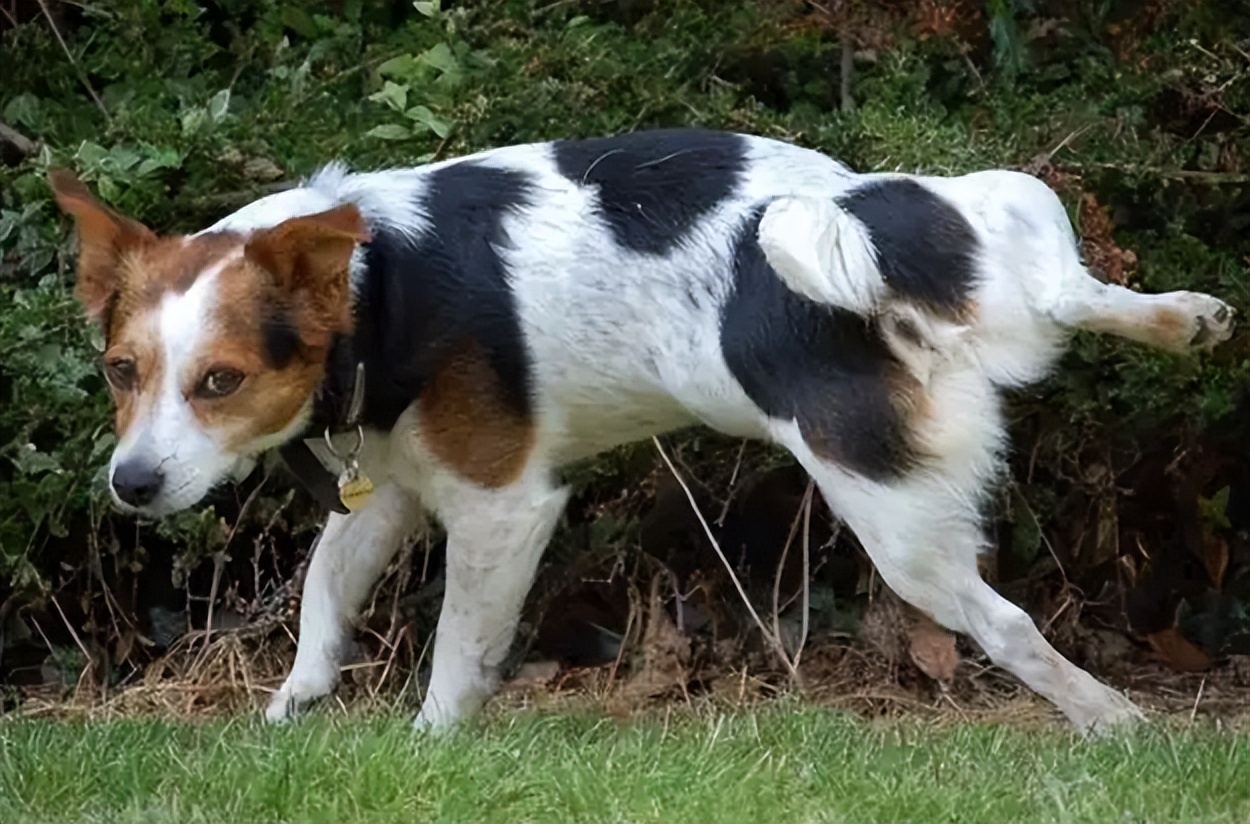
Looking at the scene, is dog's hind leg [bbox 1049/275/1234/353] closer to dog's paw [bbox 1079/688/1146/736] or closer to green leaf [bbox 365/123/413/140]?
dog's paw [bbox 1079/688/1146/736]

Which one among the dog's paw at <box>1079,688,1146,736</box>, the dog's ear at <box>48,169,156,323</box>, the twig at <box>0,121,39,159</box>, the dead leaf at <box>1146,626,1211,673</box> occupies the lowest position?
the dead leaf at <box>1146,626,1211,673</box>

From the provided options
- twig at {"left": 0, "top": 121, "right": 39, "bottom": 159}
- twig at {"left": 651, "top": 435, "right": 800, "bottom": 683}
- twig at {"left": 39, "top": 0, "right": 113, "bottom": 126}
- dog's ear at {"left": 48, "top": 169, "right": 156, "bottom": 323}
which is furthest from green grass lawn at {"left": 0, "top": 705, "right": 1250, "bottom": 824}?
twig at {"left": 39, "top": 0, "right": 113, "bottom": 126}

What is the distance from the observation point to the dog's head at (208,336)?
4.22 metres

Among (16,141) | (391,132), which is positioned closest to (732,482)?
(391,132)

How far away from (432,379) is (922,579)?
3.83ft

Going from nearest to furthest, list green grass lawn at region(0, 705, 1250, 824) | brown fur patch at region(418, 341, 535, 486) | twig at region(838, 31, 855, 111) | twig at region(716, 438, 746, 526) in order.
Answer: green grass lawn at region(0, 705, 1250, 824)
brown fur patch at region(418, 341, 535, 486)
twig at region(716, 438, 746, 526)
twig at region(838, 31, 855, 111)

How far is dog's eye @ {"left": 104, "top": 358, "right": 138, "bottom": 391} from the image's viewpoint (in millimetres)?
4273

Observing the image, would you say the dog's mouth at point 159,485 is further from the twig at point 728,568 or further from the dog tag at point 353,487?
the twig at point 728,568

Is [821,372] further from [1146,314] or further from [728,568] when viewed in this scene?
[728,568]

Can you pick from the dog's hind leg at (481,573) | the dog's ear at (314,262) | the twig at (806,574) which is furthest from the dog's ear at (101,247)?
the twig at (806,574)

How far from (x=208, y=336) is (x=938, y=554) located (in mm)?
1573

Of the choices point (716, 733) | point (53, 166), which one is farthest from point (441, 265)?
point (53, 166)

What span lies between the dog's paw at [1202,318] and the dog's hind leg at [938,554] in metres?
0.56

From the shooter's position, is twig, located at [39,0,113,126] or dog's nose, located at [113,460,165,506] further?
twig, located at [39,0,113,126]
